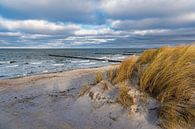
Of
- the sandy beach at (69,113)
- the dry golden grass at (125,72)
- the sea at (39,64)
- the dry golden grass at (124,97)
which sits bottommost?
the sea at (39,64)

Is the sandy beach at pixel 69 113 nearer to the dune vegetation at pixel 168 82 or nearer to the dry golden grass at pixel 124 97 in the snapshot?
the dry golden grass at pixel 124 97

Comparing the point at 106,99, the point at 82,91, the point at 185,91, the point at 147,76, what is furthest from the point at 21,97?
the point at 185,91

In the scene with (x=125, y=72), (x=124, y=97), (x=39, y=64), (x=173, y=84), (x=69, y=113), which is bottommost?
(x=39, y=64)

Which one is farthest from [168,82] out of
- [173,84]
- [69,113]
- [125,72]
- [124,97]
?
Answer: [69,113]

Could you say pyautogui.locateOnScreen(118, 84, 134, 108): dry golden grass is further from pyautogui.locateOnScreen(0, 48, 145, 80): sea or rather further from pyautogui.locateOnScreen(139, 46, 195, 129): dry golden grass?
pyautogui.locateOnScreen(0, 48, 145, 80): sea

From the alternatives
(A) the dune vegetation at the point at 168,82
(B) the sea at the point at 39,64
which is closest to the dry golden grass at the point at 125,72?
(A) the dune vegetation at the point at 168,82

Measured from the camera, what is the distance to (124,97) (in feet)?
19.5

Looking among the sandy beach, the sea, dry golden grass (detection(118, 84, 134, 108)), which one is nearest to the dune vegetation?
dry golden grass (detection(118, 84, 134, 108))

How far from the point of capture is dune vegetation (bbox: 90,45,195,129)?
525cm

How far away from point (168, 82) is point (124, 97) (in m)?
0.93

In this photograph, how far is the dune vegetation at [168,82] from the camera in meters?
5.25

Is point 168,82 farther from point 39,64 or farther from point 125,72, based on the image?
point 39,64

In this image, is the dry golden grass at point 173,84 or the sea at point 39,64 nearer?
the dry golden grass at point 173,84

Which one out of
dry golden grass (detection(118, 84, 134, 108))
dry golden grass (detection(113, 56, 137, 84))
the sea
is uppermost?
dry golden grass (detection(113, 56, 137, 84))
